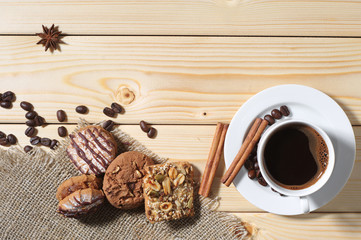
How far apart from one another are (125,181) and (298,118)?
0.67m

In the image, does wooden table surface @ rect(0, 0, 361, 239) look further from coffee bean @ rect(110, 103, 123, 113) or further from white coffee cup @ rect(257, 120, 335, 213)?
white coffee cup @ rect(257, 120, 335, 213)

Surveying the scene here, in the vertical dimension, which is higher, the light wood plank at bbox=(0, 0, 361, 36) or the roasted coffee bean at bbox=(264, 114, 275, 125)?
the light wood plank at bbox=(0, 0, 361, 36)

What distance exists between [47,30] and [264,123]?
0.91 meters

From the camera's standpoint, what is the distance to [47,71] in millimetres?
1348

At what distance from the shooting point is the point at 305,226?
1.34m

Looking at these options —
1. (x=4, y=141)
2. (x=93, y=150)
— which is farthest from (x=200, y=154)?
(x=4, y=141)

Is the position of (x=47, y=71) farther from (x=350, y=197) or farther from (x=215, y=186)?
(x=350, y=197)

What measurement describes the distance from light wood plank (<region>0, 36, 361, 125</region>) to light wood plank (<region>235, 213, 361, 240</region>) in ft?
1.29

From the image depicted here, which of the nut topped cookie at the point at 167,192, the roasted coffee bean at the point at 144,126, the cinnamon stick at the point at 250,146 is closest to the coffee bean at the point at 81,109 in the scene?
the roasted coffee bean at the point at 144,126

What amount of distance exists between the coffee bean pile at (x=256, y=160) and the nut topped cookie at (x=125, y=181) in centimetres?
39

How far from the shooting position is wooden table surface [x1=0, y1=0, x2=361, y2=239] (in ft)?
4.37

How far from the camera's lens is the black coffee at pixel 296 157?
116 cm

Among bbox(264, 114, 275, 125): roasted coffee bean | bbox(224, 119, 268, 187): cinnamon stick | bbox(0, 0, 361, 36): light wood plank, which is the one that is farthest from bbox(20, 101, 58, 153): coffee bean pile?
bbox(264, 114, 275, 125): roasted coffee bean

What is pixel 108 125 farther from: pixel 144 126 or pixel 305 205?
pixel 305 205
